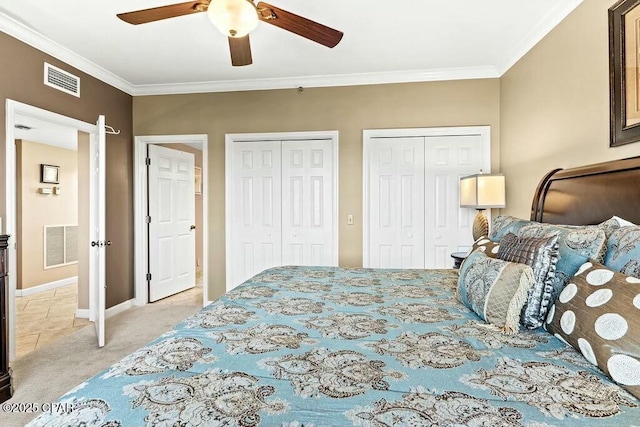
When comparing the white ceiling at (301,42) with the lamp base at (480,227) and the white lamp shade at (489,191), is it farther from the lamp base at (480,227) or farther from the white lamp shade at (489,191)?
the lamp base at (480,227)

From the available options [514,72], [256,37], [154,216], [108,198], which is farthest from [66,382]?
[514,72]

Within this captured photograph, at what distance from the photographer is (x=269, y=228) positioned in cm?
402

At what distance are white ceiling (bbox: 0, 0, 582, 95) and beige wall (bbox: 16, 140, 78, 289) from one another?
260 cm

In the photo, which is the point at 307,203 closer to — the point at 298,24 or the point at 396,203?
the point at 396,203

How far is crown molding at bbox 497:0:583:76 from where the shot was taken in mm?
2387

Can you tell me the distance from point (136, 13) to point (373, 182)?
2.60 meters

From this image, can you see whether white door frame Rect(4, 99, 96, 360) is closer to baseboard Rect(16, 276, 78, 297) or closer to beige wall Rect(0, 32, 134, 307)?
beige wall Rect(0, 32, 134, 307)

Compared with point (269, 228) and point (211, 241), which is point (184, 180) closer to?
point (211, 241)

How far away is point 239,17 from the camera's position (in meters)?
1.75

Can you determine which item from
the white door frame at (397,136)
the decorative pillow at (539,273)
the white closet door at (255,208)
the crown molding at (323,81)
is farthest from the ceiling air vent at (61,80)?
the decorative pillow at (539,273)

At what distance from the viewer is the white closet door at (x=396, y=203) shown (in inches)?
148

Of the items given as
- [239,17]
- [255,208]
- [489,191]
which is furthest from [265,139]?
[489,191]

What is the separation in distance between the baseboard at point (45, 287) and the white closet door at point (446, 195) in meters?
5.52

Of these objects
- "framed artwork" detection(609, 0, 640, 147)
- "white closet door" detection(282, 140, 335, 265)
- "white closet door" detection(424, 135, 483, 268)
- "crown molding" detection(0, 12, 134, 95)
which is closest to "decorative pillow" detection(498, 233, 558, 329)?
"framed artwork" detection(609, 0, 640, 147)
